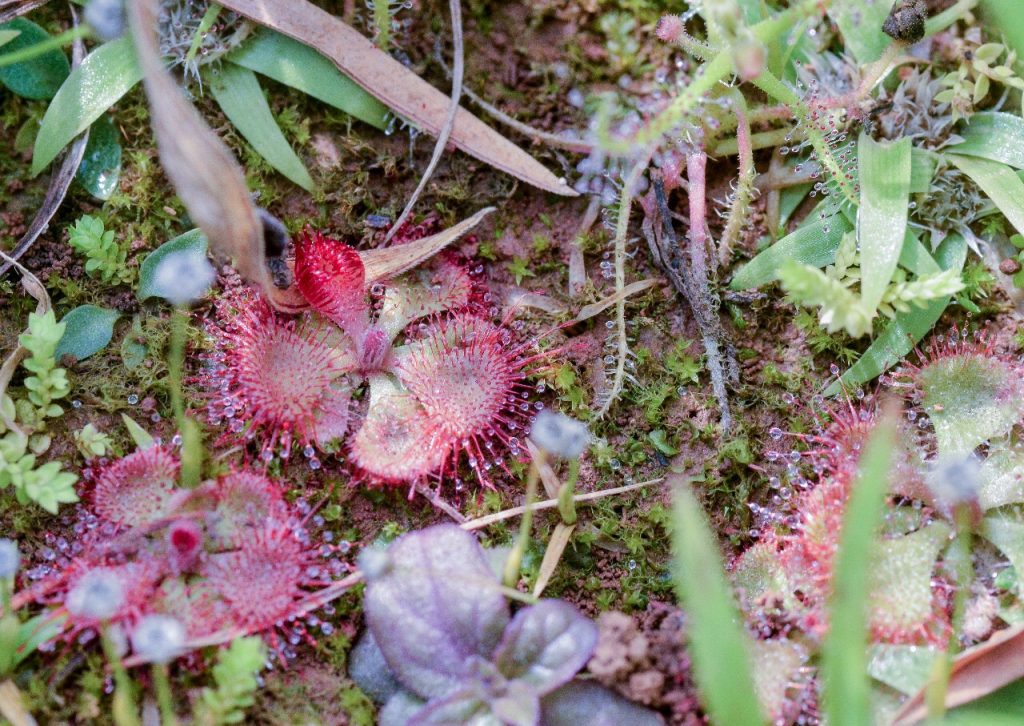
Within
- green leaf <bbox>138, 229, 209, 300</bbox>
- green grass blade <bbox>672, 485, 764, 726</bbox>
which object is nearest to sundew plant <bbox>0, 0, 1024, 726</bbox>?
green leaf <bbox>138, 229, 209, 300</bbox>

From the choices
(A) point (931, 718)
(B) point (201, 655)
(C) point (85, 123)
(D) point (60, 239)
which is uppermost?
(C) point (85, 123)

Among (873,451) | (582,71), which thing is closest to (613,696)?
(873,451)

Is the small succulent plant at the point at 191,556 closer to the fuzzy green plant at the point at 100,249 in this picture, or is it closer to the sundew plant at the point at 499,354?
the sundew plant at the point at 499,354

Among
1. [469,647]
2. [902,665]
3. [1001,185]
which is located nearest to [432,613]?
[469,647]

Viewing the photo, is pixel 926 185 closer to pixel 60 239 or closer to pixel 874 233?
pixel 874 233

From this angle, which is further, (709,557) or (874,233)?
(874,233)

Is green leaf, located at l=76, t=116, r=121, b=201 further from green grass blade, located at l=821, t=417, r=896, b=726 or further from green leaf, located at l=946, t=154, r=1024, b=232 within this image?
green leaf, located at l=946, t=154, r=1024, b=232
